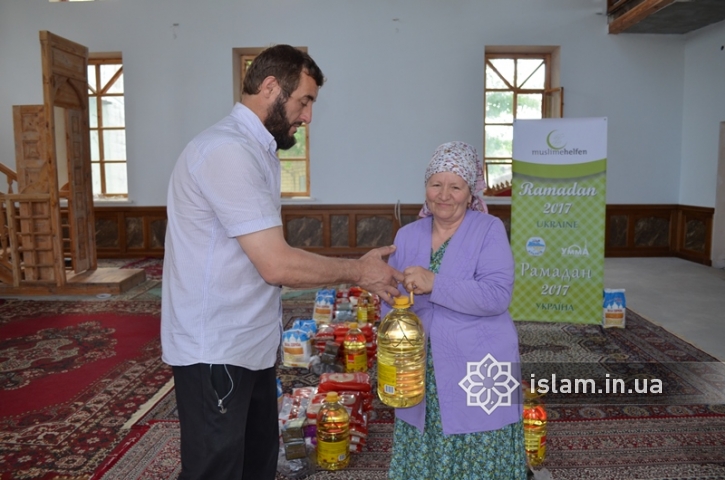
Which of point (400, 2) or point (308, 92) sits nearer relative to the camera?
point (308, 92)

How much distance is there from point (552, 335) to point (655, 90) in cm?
559

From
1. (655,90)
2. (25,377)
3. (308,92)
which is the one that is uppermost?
(655,90)

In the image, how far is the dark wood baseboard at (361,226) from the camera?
8586mm

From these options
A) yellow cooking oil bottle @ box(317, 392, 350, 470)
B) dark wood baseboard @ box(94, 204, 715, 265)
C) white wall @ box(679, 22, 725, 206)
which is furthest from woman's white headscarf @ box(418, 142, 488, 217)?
white wall @ box(679, 22, 725, 206)

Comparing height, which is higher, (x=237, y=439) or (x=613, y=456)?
(x=237, y=439)

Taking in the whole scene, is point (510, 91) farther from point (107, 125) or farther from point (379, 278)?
point (379, 278)

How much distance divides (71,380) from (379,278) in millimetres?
2868

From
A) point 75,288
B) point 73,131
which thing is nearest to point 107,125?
point 73,131

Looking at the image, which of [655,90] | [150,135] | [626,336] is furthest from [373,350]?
[655,90]

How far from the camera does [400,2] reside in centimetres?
827

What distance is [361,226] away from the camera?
28.4ft

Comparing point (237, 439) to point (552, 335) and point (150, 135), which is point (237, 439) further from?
point (150, 135)
